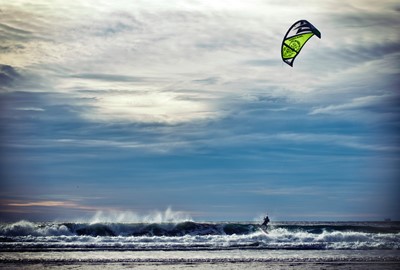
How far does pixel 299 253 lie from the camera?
24.4 m

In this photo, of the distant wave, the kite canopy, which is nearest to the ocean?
the distant wave

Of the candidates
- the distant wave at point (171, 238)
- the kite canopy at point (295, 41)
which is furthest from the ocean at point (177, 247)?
the kite canopy at point (295, 41)

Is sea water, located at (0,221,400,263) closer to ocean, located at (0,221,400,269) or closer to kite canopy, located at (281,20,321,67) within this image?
ocean, located at (0,221,400,269)

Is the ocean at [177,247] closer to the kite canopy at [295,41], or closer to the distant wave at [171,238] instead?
the distant wave at [171,238]

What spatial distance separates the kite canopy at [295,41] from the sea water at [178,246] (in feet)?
26.9

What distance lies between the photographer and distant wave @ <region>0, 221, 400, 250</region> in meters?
27.6

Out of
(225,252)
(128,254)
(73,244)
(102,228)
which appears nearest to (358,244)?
(225,252)

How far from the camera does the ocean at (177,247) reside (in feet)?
70.0

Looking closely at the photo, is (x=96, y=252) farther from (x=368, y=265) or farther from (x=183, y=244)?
(x=368, y=265)

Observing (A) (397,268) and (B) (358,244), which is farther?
(B) (358,244)

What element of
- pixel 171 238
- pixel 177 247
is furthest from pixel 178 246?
pixel 171 238

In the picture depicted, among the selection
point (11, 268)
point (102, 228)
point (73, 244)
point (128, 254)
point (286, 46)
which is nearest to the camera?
point (11, 268)

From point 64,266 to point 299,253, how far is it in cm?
1092

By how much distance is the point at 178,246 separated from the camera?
27.7 m
